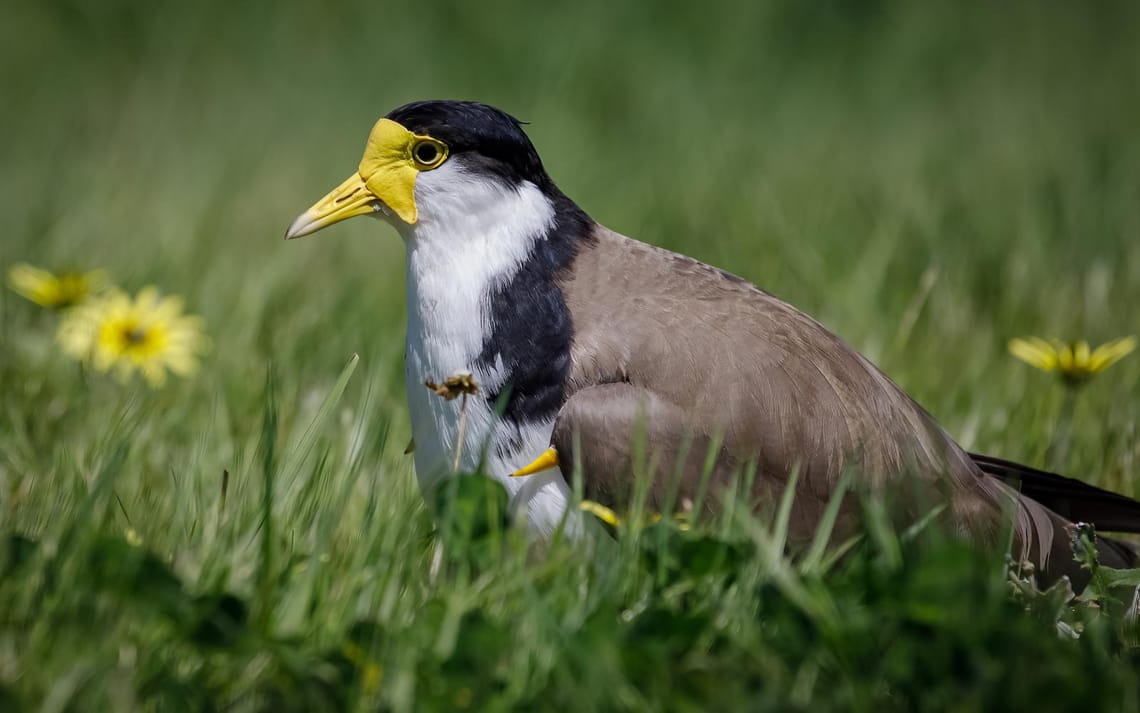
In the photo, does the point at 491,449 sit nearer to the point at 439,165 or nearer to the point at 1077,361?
the point at 439,165

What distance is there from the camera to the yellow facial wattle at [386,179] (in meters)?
2.79

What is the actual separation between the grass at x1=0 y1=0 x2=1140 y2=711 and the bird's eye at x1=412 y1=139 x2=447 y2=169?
52cm

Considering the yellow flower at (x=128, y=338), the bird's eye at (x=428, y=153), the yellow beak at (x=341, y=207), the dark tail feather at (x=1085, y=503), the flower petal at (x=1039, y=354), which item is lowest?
the yellow flower at (x=128, y=338)

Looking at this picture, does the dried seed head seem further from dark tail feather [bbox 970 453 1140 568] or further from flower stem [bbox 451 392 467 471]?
dark tail feather [bbox 970 453 1140 568]

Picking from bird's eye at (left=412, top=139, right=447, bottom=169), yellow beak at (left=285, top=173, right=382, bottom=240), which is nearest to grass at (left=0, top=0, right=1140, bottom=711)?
yellow beak at (left=285, top=173, right=382, bottom=240)

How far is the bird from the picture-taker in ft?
8.20

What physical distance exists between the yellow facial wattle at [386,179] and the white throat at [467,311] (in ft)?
0.11

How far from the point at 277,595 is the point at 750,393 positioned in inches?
41.6

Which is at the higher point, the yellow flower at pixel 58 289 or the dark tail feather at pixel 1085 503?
the dark tail feather at pixel 1085 503

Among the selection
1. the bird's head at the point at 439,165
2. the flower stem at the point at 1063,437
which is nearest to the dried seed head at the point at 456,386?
the bird's head at the point at 439,165

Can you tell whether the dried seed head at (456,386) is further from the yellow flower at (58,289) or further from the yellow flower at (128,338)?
the yellow flower at (58,289)

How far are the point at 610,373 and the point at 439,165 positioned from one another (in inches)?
24.7

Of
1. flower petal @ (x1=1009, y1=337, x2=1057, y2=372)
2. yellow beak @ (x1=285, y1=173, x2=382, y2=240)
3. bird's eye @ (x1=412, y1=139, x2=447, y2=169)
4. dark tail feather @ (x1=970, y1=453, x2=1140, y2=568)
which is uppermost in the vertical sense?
→ bird's eye @ (x1=412, y1=139, x2=447, y2=169)

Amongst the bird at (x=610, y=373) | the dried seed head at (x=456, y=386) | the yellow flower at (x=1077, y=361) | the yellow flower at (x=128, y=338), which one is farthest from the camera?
the yellow flower at (x=128, y=338)
